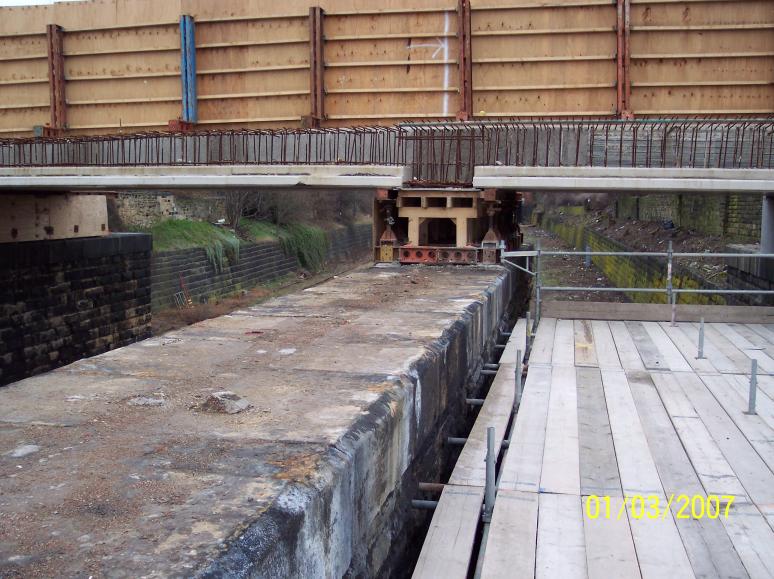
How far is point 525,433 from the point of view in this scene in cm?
469

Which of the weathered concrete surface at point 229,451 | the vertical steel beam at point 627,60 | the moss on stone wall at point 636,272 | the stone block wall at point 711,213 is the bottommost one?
the moss on stone wall at point 636,272

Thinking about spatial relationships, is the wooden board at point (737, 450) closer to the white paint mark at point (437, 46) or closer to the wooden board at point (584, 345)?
the wooden board at point (584, 345)

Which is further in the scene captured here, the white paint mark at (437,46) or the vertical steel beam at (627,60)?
the white paint mark at (437,46)

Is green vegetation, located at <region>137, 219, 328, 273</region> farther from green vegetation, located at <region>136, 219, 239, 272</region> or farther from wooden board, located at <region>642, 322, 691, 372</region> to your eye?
wooden board, located at <region>642, 322, 691, 372</region>

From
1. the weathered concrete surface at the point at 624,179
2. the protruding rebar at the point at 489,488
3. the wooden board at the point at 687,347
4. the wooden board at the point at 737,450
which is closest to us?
the protruding rebar at the point at 489,488

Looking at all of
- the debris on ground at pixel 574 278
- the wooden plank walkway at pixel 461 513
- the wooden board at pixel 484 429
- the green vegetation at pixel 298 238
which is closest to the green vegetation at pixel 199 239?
the green vegetation at pixel 298 238

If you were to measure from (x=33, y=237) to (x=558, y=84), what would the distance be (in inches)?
366

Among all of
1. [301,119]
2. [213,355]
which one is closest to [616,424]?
[213,355]

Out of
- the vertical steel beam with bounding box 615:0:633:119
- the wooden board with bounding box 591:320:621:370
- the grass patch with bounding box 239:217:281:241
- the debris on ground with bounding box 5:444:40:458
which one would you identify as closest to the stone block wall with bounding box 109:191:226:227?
the grass patch with bounding box 239:217:281:241

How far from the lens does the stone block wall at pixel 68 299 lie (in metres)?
12.8

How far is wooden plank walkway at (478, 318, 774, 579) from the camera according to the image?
Result: 3174 millimetres

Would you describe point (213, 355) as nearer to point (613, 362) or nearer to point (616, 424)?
point (616, 424)

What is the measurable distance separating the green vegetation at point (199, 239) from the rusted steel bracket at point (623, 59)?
49.6ft

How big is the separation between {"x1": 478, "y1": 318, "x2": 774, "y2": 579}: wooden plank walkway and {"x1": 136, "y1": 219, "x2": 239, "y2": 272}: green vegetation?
1839 cm
